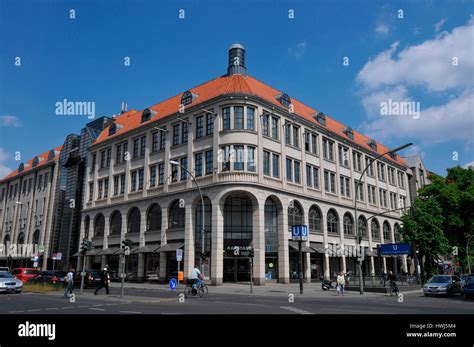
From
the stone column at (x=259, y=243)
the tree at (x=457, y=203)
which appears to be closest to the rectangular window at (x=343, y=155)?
the tree at (x=457, y=203)

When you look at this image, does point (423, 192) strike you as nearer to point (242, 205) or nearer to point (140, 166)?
point (242, 205)

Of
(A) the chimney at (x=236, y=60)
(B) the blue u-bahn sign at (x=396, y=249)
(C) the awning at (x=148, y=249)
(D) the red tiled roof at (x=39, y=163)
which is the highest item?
(A) the chimney at (x=236, y=60)

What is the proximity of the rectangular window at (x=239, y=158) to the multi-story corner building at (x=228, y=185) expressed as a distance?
0.31ft

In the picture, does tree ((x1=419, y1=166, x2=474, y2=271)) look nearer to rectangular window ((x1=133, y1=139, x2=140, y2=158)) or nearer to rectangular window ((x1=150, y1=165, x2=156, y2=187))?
rectangular window ((x1=150, y1=165, x2=156, y2=187))

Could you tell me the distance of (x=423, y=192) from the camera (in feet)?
164

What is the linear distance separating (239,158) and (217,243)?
8.03 metres

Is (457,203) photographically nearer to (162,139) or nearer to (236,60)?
(236,60)

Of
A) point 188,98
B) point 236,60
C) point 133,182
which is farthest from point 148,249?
point 236,60

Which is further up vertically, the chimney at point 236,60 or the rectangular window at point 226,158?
the chimney at point 236,60

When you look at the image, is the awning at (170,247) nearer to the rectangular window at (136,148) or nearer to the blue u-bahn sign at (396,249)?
the rectangular window at (136,148)

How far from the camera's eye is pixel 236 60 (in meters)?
44.1

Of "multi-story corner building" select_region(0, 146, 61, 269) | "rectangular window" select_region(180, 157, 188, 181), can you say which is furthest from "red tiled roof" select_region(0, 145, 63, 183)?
"rectangular window" select_region(180, 157, 188, 181)

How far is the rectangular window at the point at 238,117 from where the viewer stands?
37.1 m

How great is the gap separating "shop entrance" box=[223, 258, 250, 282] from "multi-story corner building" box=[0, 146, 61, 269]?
114ft
